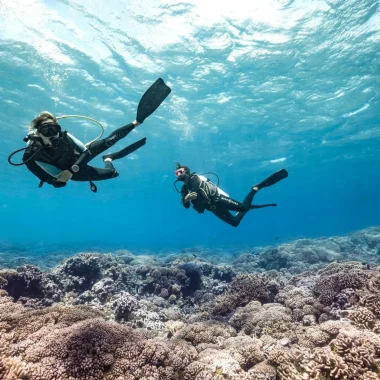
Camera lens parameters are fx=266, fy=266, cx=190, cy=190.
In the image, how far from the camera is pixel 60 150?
535 cm

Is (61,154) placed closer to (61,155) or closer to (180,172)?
(61,155)

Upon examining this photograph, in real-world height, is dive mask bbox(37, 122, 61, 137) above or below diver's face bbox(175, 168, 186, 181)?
below

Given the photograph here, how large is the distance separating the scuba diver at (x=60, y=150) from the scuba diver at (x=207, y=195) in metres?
2.61

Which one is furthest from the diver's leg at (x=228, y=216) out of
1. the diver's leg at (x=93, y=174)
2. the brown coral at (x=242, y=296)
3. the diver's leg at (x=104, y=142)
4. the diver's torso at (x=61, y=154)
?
Answer: the diver's torso at (x=61, y=154)

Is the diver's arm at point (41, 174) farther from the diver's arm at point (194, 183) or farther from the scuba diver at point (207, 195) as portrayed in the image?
the diver's arm at point (194, 183)

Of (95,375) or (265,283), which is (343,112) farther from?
(95,375)

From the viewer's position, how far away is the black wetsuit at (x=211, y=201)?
346 inches

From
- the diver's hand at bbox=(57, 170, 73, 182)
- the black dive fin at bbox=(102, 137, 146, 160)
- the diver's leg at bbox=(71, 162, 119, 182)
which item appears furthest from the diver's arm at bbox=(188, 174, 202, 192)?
the diver's hand at bbox=(57, 170, 73, 182)

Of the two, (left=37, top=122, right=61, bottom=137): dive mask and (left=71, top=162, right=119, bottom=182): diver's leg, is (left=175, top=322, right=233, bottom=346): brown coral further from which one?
(left=37, top=122, right=61, bottom=137): dive mask

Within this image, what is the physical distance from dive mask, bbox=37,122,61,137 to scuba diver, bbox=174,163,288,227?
13.6 feet

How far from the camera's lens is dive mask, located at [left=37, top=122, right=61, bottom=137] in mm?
4898

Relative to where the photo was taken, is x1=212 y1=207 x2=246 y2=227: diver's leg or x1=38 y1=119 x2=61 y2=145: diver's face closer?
x1=38 y1=119 x2=61 y2=145: diver's face

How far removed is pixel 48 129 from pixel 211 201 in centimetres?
577

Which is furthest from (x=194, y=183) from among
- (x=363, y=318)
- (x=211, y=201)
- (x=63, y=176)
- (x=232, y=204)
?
(x=363, y=318)
